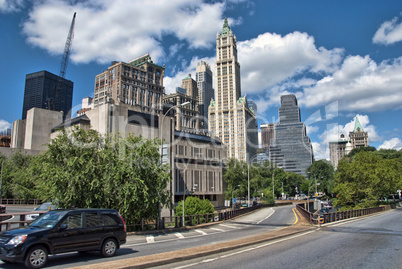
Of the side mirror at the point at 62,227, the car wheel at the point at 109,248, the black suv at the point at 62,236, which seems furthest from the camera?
the car wheel at the point at 109,248

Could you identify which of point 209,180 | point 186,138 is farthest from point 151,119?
point 209,180

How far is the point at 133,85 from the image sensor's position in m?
178

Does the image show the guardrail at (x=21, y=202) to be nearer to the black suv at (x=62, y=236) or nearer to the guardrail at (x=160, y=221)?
the guardrail at (x=160, y=221)

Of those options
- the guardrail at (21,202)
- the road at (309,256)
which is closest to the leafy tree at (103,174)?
the road at (309,256)

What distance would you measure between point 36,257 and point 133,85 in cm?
17493

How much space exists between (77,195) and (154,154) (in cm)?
606

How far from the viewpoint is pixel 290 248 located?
1402 cm

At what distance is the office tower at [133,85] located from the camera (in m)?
175

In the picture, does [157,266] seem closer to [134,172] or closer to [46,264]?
[46,264]

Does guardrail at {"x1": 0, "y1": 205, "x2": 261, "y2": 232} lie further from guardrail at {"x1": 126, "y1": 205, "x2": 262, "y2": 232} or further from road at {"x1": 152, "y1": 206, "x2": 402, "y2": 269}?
road at {"x1": 152, "y1": 206, "x2": 402, "y2": 269}

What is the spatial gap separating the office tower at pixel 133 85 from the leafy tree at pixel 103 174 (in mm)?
148908

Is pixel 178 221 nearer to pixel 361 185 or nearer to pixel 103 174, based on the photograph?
pixel 103 174

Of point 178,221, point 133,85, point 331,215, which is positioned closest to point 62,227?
point 178,221

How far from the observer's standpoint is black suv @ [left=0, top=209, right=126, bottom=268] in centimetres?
942
